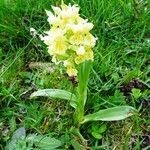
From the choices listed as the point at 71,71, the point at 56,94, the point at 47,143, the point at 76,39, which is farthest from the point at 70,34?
the point at 47,143

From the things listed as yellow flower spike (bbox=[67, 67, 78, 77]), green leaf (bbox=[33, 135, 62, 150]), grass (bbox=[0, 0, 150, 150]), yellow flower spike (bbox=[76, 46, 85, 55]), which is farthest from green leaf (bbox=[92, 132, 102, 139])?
yellow flower spike (bbox=[76, 46, 85, 55])

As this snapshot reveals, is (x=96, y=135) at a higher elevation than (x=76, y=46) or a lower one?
lower

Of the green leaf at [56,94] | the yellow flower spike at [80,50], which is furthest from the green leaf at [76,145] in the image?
the yellow flower spike at [80,50]

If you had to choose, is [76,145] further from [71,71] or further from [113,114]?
[71,71]

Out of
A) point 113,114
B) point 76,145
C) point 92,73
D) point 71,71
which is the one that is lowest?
point 76,145

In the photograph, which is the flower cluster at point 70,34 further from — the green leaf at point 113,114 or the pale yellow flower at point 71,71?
the green leaf at point 113,114

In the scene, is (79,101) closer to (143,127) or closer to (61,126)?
(61,126)

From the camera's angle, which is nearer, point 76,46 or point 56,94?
point 76,46
